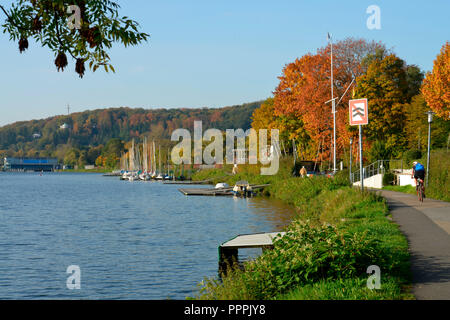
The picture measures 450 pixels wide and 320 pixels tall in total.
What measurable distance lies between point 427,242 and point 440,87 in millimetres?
34887

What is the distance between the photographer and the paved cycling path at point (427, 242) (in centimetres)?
1095

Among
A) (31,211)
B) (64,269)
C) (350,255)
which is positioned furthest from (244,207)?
(350,255)

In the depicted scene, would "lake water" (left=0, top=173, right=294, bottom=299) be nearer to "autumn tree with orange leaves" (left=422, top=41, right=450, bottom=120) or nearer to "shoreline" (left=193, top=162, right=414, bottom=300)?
"shoreline" (left=193, top=162, right=414, bottom=300)

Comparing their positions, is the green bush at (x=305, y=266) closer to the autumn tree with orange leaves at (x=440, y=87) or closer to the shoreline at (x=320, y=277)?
the shoreline at (x=320, y=277)

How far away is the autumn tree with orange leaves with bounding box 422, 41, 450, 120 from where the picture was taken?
48062 mm

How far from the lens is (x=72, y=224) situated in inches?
1558

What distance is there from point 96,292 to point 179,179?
387ft

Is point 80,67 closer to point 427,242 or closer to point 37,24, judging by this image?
point 37,24

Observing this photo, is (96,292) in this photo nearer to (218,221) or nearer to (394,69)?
(218,221)

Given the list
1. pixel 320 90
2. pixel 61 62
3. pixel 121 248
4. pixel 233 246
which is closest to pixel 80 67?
pixel 61 62

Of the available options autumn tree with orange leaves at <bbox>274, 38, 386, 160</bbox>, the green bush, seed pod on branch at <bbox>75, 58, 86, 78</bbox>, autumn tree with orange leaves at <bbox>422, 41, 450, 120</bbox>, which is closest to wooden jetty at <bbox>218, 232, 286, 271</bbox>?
the green bush

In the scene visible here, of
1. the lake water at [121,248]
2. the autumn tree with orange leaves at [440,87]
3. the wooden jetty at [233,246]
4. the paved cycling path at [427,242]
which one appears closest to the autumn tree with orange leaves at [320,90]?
the autumn tree with orange leaves at [440,87]

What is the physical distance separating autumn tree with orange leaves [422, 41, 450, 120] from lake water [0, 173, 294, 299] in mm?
15547

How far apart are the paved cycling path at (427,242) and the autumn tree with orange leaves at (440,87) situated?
837 inches
